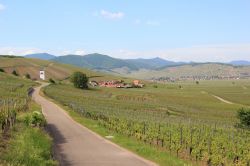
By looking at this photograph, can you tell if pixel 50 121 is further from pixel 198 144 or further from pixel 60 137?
pixel 198 144

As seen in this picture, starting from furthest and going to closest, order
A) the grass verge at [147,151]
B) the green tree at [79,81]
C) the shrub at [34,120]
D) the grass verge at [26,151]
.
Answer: the green tree at [79,81] < the shrub at [34,120] < the grass verge at [147,151] < the grass verge at [26,151]

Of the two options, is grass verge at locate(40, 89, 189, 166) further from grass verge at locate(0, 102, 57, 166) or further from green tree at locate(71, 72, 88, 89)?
green tree at locate(71, 72, 88, 89)

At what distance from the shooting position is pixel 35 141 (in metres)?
26.2

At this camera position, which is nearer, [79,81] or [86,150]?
[86,150]

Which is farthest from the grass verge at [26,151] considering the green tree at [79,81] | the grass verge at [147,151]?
the green tree at [79,81]

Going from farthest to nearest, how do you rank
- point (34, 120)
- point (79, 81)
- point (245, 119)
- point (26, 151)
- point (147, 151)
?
point (79, 81) → point (245, 119) → point (34, 120) → point (147, 151) → point (26, 151)

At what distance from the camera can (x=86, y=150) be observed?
30750 mm

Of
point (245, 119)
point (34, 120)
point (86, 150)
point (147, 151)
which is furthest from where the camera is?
point (245, 119)

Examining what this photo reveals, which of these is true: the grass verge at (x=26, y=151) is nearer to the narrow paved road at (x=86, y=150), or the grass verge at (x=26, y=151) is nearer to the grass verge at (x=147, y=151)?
the narrow paved road at (x=86, y=150)

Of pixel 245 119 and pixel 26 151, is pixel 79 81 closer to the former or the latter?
pixel 245 119

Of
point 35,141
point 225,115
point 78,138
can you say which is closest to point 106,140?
point 78,138

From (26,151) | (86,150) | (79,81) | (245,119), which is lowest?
(245,119)

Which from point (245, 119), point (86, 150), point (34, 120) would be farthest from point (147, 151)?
point (245, 119)

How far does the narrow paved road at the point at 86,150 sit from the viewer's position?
1041 inches
